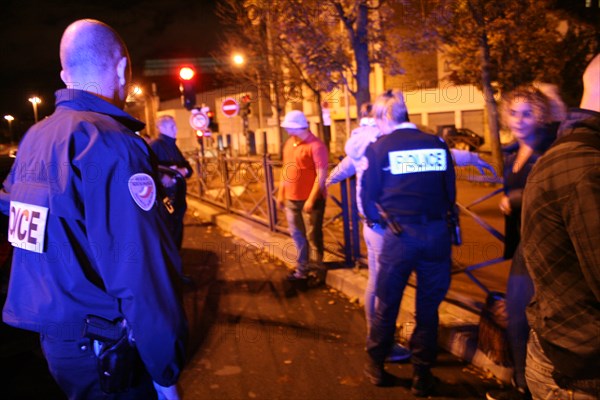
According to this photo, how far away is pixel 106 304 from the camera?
1.52 metres

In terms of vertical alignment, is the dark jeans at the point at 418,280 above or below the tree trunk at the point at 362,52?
below

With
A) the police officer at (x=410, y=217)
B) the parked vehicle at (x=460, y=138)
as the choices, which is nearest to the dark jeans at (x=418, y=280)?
the police officer at (x=410, y=217)

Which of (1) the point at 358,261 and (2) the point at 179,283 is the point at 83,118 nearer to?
(2) the point at 179,283

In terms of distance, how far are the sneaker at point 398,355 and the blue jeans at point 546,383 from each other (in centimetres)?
196

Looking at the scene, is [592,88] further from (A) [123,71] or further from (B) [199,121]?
(B) [199,121]

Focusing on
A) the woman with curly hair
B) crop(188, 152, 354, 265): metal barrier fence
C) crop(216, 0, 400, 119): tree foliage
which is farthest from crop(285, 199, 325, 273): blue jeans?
crop(216, 0, 400, 119): tree foliage

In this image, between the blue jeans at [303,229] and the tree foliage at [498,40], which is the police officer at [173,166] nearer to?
the blue jeans at [303,229]

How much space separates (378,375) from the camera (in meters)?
3.31

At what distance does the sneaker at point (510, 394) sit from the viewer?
294cm

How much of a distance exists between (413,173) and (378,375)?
4.67 feet

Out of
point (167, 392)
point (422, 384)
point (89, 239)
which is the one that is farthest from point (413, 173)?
point (89, 239)

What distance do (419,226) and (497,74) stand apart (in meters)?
16.9

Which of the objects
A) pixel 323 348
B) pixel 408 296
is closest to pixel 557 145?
pixel 323 348

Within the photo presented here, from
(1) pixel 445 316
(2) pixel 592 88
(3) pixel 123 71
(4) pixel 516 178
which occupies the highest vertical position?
(3) pixel 123 71
